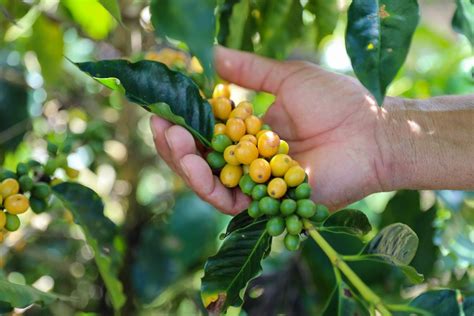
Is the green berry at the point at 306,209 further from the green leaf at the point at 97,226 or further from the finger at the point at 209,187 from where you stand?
the green leaf at the point at 97,226

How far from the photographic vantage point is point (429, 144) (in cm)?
134

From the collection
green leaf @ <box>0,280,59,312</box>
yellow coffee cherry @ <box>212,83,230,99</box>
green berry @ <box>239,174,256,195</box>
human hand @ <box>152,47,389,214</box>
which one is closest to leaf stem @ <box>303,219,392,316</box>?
green berry @ <box>239,174,256,195</box>

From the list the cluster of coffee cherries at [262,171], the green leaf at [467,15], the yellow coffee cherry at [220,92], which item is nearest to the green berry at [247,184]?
the cluster of coffee cherries at [262,171]

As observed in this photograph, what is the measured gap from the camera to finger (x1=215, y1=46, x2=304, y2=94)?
148cm

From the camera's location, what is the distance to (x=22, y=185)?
1.25 metres

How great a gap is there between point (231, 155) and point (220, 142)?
A: 0.11 feet

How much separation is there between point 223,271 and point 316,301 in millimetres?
822

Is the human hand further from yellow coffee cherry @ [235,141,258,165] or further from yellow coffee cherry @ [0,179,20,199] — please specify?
yellow coffee cherry @ [0,179,20,199]

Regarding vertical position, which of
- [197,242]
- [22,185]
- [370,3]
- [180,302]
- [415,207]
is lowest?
[180,302]

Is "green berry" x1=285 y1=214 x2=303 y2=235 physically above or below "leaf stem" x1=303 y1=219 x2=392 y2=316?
above

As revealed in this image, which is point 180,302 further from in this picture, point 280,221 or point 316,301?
point 280,221

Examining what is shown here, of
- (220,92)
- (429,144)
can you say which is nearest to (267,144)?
(220,92)

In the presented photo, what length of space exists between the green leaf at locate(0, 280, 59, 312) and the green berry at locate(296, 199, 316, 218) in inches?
19.1

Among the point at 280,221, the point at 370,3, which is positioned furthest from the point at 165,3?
the point at 280,221
